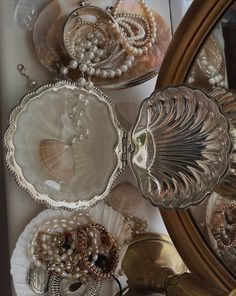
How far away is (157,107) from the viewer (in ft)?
1.89

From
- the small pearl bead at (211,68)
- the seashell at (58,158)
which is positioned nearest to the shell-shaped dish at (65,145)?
the seashell at (58,158)

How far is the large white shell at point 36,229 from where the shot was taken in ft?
1.93

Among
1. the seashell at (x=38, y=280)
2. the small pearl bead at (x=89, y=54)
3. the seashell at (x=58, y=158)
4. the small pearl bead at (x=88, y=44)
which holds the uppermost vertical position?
the small pearl bead at (x=88, y=44)

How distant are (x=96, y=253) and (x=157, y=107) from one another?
0.51ft

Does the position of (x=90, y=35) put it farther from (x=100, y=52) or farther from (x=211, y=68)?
(x=211, y=68)

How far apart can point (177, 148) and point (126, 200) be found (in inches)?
4.1

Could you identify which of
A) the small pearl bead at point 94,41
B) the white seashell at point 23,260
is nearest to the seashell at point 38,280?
the white seashell at point 23,260

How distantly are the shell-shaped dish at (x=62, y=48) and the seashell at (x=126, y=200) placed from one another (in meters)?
0.11

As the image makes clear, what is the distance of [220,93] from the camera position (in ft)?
1.99

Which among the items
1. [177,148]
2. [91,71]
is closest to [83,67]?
[91,71]

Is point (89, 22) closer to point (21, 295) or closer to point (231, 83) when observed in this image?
point (231, 83)

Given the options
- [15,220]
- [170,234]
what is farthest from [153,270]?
[15,220]

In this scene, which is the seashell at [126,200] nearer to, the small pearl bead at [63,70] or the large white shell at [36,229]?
the large white shell at [36,229]

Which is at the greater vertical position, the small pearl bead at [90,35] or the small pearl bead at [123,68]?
the small pearl bead at [90,35]
